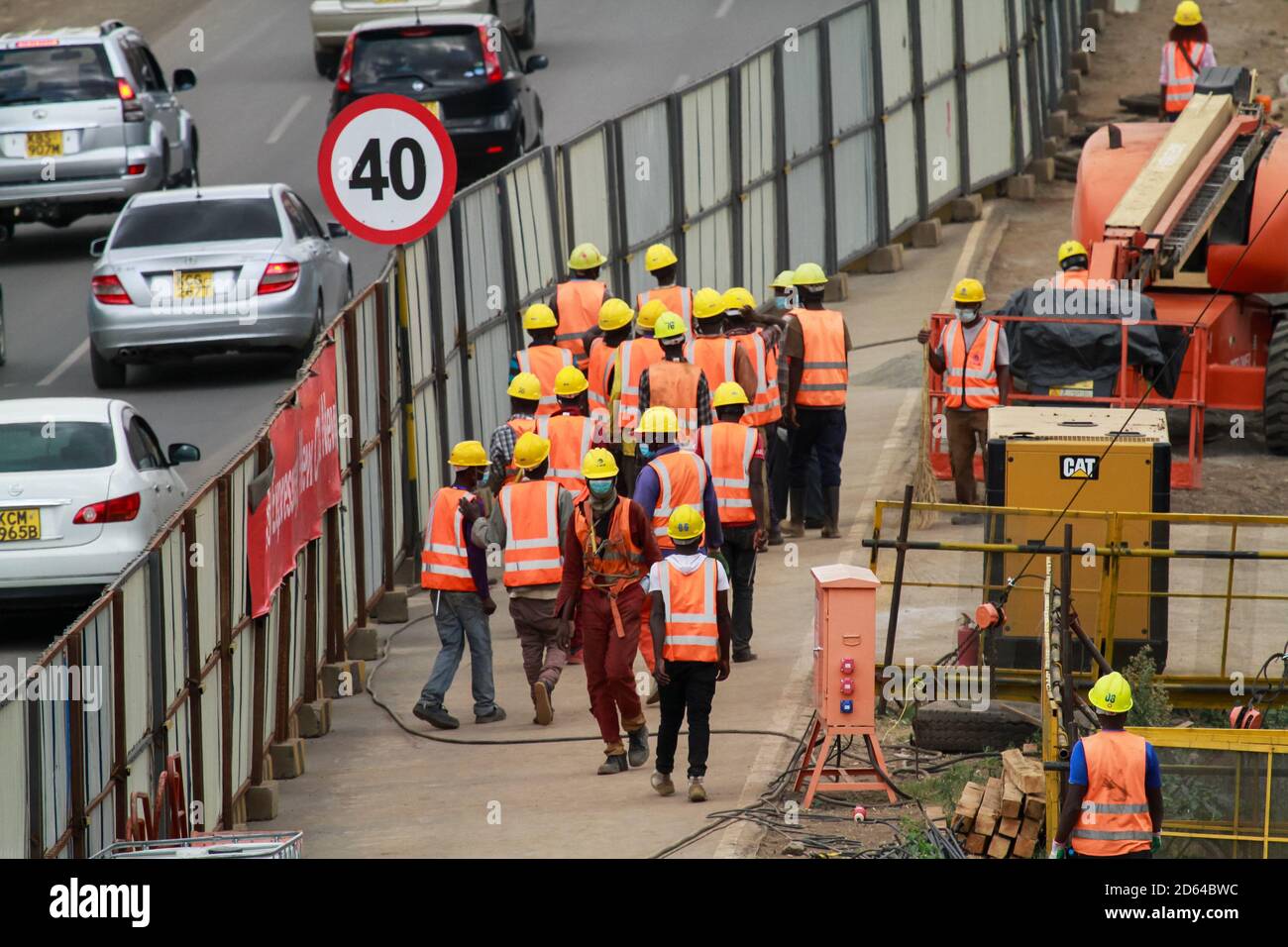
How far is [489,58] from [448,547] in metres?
13.7

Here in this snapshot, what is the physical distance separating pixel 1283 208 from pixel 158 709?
12874 mm

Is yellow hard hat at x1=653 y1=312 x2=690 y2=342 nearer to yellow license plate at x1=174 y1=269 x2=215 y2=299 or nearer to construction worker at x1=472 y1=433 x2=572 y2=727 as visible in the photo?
construction worker at x1=472 y1=433 x2=572 y2=727

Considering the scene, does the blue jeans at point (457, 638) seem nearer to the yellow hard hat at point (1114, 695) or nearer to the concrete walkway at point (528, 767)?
the concrete walkway at point (528, 767)

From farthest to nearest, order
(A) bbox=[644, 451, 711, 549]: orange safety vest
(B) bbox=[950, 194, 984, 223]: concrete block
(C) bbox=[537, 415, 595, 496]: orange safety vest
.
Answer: (B) bbox=[950, 194, 984, 223]: concrete block
(C) bbox=[537, 415, 595, 496]: orange safety vest
(A) bbox=[644, 451, 711, 549]: orange safety vest

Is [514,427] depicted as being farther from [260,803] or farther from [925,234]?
[925,234]

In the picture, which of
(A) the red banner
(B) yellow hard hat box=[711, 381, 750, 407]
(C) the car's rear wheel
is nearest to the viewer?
(A) the red banner

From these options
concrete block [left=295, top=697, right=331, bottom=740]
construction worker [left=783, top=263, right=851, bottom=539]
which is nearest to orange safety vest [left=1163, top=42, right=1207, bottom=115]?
construction worker [left=783, top=263, right=851, bottom=539]

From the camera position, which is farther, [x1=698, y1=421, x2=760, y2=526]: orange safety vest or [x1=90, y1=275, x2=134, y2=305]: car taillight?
[x1=90, y1=275, x2=134, y2=305]: car taillight

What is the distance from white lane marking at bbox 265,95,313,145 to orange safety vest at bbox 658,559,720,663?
20.8 m

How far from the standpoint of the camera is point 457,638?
13.9m

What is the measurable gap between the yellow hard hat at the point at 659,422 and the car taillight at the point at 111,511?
3.38m

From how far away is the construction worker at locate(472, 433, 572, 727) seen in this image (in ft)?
45.2

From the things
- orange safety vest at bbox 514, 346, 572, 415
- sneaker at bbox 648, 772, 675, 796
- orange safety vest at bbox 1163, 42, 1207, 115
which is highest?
orange safety vest at bbox 1163, 42, 1207, 115

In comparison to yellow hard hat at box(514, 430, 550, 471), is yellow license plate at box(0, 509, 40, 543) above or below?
below
